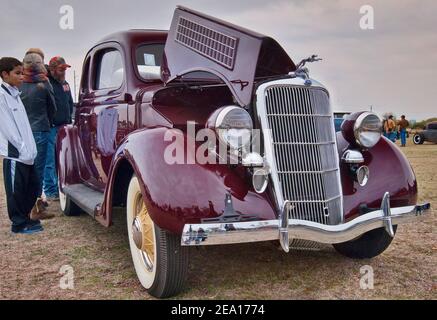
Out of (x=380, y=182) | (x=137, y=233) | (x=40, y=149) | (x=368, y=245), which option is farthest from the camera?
(x=40, y=149)

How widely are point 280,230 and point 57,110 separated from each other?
15.1 ft

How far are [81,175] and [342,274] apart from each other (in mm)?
3101

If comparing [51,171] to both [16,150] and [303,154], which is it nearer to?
[16,150]

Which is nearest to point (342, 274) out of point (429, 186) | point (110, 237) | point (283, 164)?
point (283, 164)

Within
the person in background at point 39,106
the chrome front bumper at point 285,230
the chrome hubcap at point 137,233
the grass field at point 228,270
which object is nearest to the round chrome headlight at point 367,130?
the chrome front bumper at point 285,230

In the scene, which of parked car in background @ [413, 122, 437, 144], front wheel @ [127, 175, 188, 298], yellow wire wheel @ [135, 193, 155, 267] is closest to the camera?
front wheel @ [127, 175, 188, 298]

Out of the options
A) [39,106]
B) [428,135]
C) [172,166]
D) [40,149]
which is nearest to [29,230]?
[40,149]

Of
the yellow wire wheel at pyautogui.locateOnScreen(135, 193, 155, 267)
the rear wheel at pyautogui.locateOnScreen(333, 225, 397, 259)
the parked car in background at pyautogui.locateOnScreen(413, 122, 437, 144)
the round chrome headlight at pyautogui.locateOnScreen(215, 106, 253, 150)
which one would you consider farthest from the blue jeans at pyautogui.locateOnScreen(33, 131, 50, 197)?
the parked car in background at pyautogui.locateOnScreen(413, 122, 437, 144)

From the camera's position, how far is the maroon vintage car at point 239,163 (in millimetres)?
2492

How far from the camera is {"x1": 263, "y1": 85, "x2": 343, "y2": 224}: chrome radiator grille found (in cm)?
275

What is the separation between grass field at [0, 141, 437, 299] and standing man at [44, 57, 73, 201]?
202 cm

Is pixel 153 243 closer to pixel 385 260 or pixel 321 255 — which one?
pixel 321 255

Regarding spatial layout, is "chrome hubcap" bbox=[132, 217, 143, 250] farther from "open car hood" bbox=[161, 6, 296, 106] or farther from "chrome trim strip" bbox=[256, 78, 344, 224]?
"open car hood" bbox=[161, 6, 296, 106]

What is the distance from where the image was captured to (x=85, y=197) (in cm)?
409
